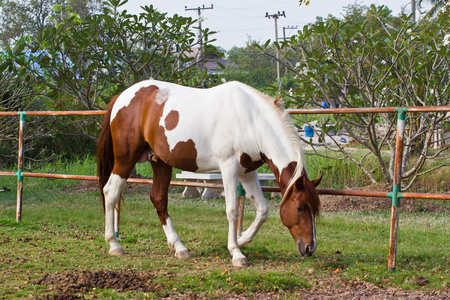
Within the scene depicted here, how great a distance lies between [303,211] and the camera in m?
3.96

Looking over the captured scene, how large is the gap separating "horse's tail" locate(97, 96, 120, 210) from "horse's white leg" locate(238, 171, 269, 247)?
4.82ft

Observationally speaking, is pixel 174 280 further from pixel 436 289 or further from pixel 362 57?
pixel 362 57

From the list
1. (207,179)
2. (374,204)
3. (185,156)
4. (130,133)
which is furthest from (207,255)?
(207,179)

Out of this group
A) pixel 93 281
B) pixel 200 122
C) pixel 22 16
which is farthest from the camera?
pixel 22 16

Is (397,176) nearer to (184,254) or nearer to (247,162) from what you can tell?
(247,162)

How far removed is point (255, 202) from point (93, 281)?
5.21ft

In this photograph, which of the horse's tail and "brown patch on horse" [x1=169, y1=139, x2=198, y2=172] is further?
the horse's tail

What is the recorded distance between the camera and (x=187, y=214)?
705 centimetres

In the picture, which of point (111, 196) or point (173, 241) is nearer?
point (173, 241)

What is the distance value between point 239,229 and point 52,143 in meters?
8.61

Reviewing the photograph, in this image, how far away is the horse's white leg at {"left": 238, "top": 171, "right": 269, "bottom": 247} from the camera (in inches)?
174

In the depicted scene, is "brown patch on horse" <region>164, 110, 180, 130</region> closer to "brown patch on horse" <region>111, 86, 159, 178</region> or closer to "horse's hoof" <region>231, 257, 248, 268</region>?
"brown patch on horse" <region>111, 86, 159, 178</region>

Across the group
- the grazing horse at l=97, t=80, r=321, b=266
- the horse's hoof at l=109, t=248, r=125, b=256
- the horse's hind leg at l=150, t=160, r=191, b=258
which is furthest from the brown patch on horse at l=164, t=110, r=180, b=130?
the horse's hoof at l=109, t=248, r=125, b=256

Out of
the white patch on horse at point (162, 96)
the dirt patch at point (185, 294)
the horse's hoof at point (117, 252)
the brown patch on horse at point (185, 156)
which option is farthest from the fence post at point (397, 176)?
the horse's hoof at point (117, 252)
